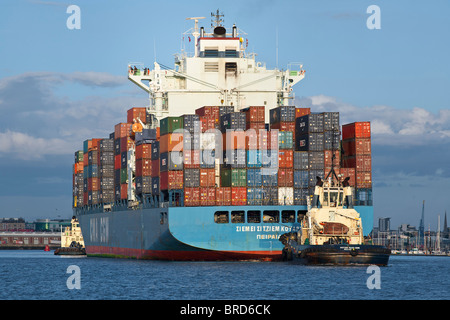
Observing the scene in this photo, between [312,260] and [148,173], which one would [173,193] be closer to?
[148,173]

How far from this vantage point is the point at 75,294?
135 ft

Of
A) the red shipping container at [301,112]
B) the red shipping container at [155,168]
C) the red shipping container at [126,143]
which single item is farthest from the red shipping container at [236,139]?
the red shipping container at [126,143]

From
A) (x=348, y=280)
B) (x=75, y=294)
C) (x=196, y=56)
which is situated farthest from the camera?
(x=196, y=56)

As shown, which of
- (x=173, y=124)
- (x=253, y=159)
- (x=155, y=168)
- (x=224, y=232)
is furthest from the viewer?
(x=155, y=168)

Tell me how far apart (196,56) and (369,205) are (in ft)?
74.4

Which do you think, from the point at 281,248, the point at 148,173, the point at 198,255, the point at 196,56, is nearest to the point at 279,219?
the point at 281,248

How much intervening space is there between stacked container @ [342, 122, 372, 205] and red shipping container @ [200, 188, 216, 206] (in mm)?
11015

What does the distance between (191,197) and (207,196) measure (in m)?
1.25

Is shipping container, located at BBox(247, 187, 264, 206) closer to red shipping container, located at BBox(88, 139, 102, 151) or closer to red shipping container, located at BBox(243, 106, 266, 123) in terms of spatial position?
red shipping container, located at BBox(243, 106, 266, 123)

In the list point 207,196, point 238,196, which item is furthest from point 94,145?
point 238,196

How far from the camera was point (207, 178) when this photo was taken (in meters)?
63.6

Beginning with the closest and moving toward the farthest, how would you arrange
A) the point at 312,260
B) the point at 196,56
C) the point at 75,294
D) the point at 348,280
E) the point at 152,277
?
the point at 75,294, the point at 348,280, the point at 152,277, the point at 312,260, the point at 196,56

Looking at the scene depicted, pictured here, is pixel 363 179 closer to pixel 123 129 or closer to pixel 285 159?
pixel 285 159

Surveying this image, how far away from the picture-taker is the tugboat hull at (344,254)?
54.2 m
